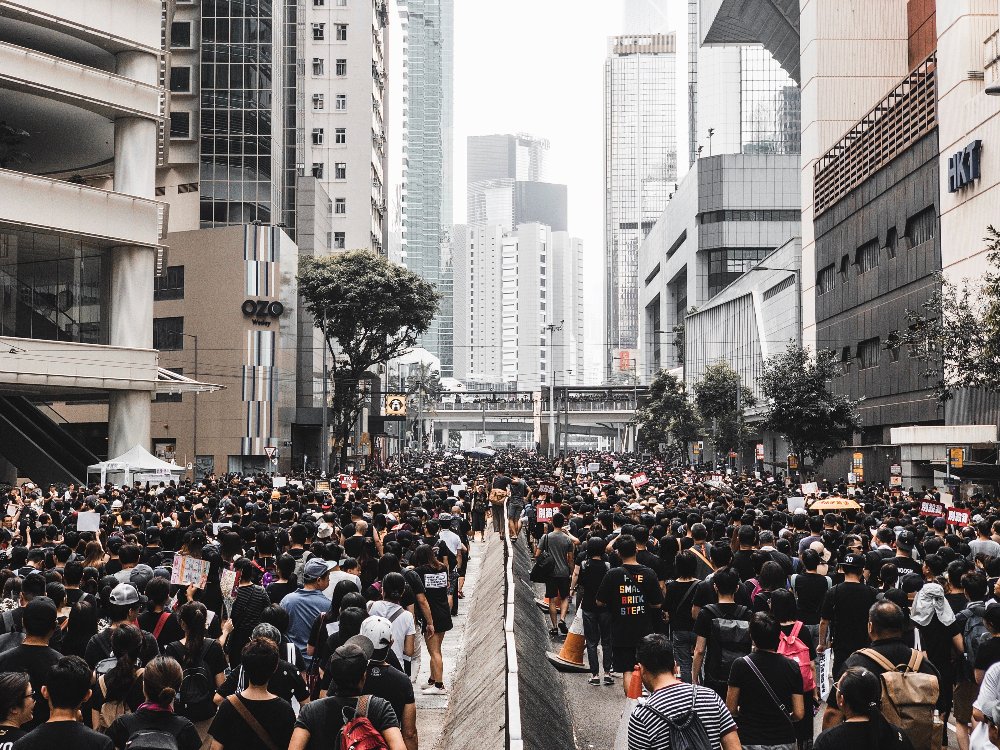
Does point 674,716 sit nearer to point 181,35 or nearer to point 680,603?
point 680,603

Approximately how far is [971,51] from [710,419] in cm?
3524

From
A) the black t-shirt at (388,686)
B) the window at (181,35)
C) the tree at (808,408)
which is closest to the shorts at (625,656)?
the black t-shirt at (388,686)

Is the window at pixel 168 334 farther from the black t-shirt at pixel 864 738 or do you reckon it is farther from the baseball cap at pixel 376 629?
the black t-shirt at pixel 864 738

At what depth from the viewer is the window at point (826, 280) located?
54469 millimetres

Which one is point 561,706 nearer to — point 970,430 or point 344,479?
point 344,479

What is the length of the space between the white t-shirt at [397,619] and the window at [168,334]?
54.7 meters

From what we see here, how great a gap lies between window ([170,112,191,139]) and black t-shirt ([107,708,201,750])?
64344mm

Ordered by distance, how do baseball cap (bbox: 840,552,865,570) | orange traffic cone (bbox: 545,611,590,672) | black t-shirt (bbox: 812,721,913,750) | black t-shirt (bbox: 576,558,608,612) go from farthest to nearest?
orange traffic cone (bbox: 545,611,590,672), black t-shirt (bbox: 576,558,608,612), baseball cap (bbox: 840,552,865,570), black t-shirt (bbox: 812,721,913,750)

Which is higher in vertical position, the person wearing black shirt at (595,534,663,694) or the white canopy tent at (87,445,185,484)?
the white canopy tent at (87,445,185,484)

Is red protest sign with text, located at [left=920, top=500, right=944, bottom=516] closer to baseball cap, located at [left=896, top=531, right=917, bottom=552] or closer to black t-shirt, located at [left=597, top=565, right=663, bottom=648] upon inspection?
baseball cap, located at [left=896, top=531, right=917, bottom=552]

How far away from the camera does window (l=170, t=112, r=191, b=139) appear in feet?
219

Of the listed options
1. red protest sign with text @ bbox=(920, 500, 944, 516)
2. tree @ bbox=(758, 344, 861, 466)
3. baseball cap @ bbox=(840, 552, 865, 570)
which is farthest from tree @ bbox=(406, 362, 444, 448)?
baseball cap @ bbox=(840, 552, 865, 570)

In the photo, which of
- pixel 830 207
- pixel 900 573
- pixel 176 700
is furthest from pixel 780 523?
pixel 830 207

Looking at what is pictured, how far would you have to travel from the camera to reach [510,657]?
9.15m
